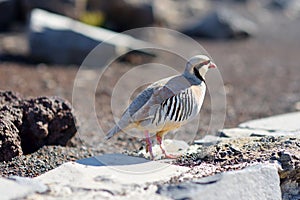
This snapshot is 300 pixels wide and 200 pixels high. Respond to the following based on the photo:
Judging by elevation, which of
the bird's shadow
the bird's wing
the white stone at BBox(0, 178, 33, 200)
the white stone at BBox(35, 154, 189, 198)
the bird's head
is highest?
the bird's head

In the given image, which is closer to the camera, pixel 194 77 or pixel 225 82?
pixel 194 77

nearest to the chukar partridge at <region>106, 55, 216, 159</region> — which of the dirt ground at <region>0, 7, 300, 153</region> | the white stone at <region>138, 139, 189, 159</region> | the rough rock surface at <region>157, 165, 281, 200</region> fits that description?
the white stone at <region>138, 139, 189, 159</region>

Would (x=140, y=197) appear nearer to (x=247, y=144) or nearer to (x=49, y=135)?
(x=247, y=144)

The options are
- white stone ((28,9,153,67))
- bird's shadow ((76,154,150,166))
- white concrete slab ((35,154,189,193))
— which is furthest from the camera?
white stone ((28,9,153,67))

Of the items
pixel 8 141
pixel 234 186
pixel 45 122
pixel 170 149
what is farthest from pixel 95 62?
pixel 234 186

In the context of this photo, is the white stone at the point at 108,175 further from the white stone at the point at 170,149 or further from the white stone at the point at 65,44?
the white stone at the point at 65,44

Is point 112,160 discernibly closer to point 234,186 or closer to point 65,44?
point 234,186

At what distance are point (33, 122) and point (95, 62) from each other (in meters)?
5.87

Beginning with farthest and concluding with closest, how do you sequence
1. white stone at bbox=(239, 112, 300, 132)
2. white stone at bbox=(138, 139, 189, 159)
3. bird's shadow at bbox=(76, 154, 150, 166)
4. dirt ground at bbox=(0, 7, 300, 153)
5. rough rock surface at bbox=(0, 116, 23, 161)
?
dirt ground at bbox=(0, 7, 300, 153), white stone at bbox=(239, 112, 300, 132), white stone at bbox=(138, 139, 189, 159), rough rock surface at bbox=(0, 116, 23, 161), bird's shadow at bbox=(76, 154, 150, 166)

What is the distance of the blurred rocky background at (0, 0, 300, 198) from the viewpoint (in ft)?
19.2

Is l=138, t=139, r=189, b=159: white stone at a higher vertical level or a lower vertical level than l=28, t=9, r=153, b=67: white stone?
lower

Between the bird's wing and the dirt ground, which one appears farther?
the dirt ground

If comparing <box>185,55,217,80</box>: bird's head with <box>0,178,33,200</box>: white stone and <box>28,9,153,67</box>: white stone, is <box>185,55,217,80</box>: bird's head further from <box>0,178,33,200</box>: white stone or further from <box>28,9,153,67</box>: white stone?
<box>28,9,153,67</box>: white stone

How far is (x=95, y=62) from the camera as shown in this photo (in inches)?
457
